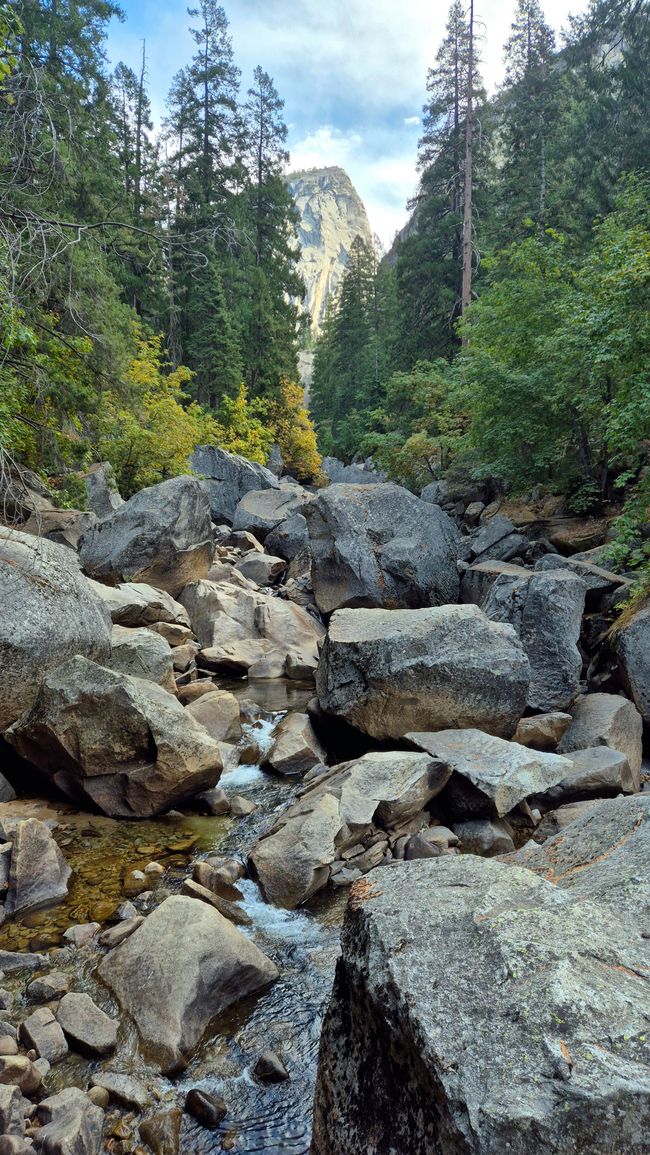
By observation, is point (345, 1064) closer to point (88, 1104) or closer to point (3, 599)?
point (88, 1104)

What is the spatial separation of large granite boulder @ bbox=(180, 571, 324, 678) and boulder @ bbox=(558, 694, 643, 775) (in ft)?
16.5

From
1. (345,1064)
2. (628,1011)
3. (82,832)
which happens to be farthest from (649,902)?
(82,832)

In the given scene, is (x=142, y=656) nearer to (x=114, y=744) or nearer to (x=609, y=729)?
(x=114, y=744)

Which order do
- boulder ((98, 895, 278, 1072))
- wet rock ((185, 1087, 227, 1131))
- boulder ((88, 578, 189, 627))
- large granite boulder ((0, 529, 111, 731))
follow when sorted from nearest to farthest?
1. wet rock ((185, 1087, 227, 1131))
2. boulder ((98, 895, 278, 1072))
3. large granite boulder ((0, 529, 111, 731))
4. boulder ((88, 578, 189, 627))

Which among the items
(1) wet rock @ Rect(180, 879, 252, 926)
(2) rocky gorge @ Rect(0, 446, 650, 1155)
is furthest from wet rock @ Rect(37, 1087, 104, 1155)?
(1) wet rock @ Rect(180, 879, 252, 926)

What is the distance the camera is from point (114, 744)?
21.5 feet

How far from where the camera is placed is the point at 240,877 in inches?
221

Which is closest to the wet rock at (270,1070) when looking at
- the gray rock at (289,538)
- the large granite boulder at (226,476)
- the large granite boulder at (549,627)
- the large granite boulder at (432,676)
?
the large granite boulder at (432,676)

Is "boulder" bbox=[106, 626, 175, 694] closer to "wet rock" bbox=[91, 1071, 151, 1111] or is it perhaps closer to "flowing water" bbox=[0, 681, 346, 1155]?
"flowing water" bbox=[0, 681, 346, 1155]

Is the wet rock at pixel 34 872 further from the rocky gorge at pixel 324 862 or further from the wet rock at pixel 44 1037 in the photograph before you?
the wet rock at pixel 44 1037

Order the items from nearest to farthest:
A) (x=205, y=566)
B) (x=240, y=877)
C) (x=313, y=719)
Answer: (x=240, y=877) → (x=313, y=719) → (x=205, y=566)

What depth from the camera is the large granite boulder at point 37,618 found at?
693 cm

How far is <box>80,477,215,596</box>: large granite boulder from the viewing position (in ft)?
44.6

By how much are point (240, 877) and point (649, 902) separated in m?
3.80
